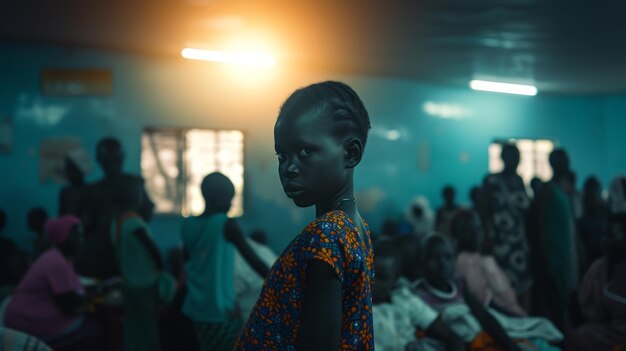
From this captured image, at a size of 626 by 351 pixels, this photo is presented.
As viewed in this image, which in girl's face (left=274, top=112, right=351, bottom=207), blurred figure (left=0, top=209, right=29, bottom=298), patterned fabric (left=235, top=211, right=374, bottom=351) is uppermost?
girl's face (left=274, top=112, right=351, bottom=207)

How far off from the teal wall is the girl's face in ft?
21.1

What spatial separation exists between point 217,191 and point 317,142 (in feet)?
6.56

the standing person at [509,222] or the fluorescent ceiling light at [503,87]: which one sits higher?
the fluorescent ceiling light at [503,87]

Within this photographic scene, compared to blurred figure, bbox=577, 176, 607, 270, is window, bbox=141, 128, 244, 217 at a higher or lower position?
higher

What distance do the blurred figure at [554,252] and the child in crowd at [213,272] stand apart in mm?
2526

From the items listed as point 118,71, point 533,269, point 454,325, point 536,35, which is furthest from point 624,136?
point 454,325

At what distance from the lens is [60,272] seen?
11.8 feet

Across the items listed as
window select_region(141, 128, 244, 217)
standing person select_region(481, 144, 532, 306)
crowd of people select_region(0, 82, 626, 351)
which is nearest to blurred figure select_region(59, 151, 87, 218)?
Answer: crowd of people select_region(0, 82, 626, 351)

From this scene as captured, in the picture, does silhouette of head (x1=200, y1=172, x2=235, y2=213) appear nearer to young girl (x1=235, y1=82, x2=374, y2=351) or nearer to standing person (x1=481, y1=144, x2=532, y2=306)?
young girl (x1=235, y1=82, x2=374, y2=351)

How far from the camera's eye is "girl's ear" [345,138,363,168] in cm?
131

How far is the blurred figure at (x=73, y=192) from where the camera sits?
5.49 metres

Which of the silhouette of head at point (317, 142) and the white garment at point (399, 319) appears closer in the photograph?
the silhouette of head at point (317, 142)

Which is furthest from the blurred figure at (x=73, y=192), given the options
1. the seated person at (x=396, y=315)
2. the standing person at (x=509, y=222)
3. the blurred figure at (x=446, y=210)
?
the blurred figure at (x=446, y=210)

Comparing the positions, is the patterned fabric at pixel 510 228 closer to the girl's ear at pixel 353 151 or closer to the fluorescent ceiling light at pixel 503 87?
the girl's ear at pixel 353 151
